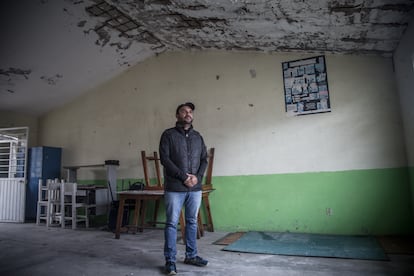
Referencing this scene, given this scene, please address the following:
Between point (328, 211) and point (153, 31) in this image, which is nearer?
point (328, 211)

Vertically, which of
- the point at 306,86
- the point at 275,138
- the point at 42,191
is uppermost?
the point at 306,86

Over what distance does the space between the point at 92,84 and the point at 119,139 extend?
1.25 m

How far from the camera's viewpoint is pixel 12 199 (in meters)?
5.71

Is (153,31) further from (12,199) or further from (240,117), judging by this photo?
(12,199)

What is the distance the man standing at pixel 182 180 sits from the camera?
2.63 meters

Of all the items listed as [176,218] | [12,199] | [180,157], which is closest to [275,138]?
[180,157]

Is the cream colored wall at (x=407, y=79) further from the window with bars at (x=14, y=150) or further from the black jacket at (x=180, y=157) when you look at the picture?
the window with bars at (x=14, y=150)

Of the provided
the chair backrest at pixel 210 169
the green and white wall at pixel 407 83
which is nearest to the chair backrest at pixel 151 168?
the chair backrest at pixel 210 169

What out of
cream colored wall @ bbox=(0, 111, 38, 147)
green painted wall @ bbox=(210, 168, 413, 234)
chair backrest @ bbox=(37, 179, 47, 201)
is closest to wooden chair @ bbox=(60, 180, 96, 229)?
chair backrest @ bbox=(37, 179, 47, 201)

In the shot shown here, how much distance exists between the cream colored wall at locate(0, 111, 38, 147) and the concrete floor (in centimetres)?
272

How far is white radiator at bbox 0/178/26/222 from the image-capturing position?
18.5 ft

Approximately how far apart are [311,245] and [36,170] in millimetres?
5065

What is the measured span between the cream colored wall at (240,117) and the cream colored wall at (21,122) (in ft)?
1.19

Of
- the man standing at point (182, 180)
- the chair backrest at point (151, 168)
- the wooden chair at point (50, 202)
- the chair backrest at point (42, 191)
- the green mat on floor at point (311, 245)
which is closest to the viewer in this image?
the man standing at point (182, 180)
